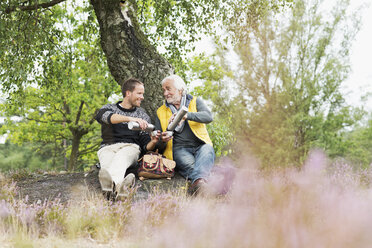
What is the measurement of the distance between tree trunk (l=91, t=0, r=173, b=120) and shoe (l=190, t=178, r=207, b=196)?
86.7 inches

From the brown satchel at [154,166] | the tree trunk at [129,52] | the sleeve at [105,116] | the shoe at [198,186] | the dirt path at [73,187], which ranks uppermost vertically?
the tree trunk at [129,52]

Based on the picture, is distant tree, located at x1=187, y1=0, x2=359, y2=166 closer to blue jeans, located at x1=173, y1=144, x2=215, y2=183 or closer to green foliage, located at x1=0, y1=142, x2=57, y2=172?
blue jeans, located at x1=173, y1=144, x2=215, y2=183

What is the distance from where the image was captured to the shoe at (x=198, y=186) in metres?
4.59

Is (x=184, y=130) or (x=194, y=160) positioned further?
(x=184, y=130)

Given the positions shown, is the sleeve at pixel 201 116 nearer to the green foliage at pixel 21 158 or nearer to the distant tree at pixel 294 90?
the distant tree at pixel 294 90

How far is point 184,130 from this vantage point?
5.56m

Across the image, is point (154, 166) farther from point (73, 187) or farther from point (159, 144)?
point (73, 187)

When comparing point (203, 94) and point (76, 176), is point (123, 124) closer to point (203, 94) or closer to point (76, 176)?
point (76, 176)

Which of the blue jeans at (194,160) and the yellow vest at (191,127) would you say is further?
the yellow vest at (191,127)

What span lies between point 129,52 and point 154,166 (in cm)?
275

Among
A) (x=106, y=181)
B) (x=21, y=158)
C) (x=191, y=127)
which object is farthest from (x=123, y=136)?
(x=21, y=158)

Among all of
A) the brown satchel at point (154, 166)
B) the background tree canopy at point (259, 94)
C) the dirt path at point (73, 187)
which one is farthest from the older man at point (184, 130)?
the background tree canopy at point (259, 94)

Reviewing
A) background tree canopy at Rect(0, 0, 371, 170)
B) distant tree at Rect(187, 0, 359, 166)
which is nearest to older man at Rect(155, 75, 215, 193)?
background tree canopy at Rect(0, 0, 371, 170)

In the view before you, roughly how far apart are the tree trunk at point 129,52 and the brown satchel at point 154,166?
1.60m
